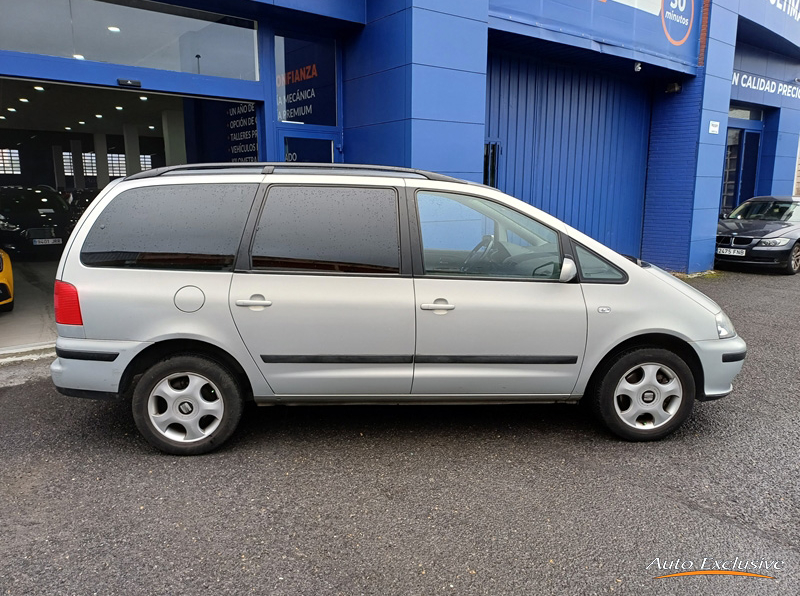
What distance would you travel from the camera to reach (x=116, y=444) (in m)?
3.91

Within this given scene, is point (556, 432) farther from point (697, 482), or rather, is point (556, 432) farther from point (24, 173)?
point (24, 173)

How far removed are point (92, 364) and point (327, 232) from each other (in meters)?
1.63

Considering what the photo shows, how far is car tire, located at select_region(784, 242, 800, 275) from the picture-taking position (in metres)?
11.6

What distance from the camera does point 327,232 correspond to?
3.68m

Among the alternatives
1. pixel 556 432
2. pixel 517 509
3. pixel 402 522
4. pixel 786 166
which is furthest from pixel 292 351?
pixel 786 166

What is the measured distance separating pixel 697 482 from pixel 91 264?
3838mm

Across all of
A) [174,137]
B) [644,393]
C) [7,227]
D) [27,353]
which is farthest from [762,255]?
[7,227]

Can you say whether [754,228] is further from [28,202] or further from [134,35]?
[28,202]

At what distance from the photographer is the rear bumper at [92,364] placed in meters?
3.57

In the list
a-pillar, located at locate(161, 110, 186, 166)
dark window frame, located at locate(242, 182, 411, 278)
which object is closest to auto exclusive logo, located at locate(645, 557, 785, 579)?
dark window frame, located at locate(242, 182, 411, 278)

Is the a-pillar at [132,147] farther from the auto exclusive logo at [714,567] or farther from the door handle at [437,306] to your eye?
the auto exclusive logo at [714,567]

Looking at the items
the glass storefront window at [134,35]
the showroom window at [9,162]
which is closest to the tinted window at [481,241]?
the glass storefront window at [134,35]

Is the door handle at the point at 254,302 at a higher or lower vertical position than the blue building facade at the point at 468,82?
lower

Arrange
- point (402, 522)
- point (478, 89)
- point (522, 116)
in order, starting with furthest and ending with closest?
point (522, 116) < point (478, 89) < point (402, 522)
